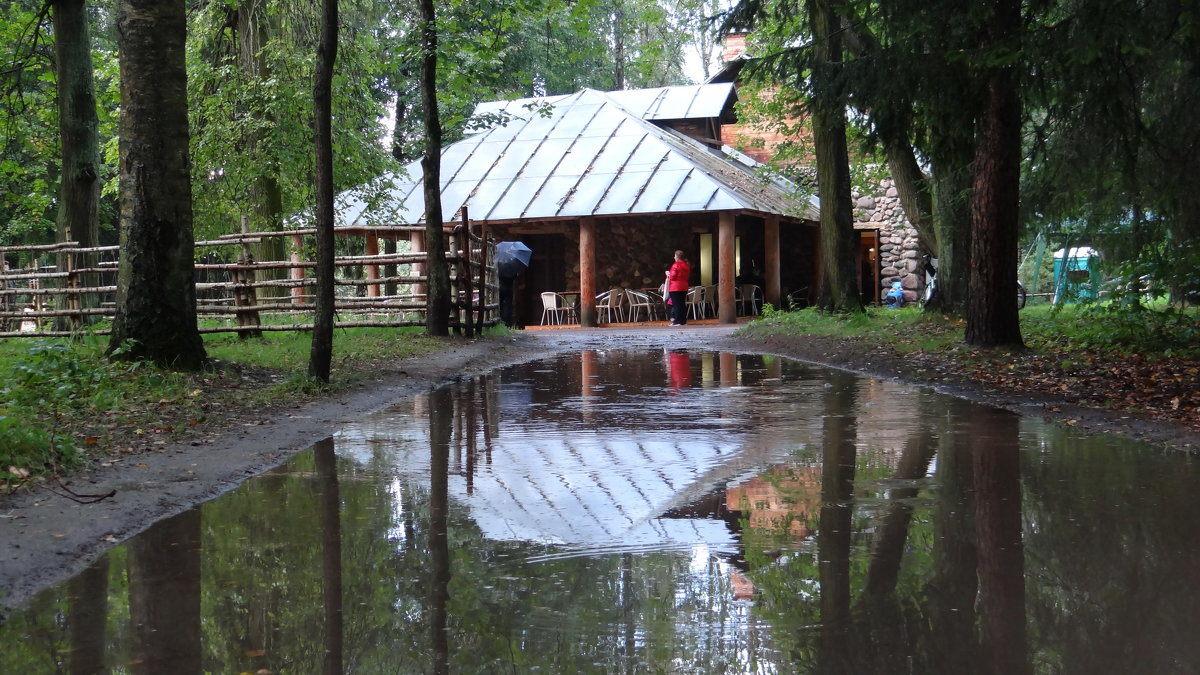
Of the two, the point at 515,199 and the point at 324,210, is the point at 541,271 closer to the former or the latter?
the point at 515,199

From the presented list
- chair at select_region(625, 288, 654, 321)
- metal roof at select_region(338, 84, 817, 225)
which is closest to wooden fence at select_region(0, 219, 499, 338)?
metal roof at select_region(338, 84, 817, 225)

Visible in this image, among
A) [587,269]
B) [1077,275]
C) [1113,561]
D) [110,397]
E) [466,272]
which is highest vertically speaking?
[587,269]

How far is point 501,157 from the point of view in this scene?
32.0 metres

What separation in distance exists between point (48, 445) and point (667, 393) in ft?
19.8

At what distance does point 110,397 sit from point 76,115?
9.19 meters

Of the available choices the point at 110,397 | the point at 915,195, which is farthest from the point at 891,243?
the point at 110,397

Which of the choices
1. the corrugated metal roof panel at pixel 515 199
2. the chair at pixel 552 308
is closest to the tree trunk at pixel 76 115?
the corrugated metal roof panel at pixel 515 199

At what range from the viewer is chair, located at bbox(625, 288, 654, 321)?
2995 centimetres

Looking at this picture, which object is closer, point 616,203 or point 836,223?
point 836,223

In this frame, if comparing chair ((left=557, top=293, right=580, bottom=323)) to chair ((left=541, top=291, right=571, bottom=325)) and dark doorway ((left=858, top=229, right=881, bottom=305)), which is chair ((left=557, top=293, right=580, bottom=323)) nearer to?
chair ((left=541, top=291, right=571, bottom=325))

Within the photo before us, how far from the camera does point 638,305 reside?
30172 millimetres

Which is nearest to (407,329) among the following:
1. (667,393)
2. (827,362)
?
(827,362)

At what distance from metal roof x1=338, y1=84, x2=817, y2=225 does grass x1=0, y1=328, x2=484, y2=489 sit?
12.8m

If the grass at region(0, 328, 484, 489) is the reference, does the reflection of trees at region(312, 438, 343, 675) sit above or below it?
below
